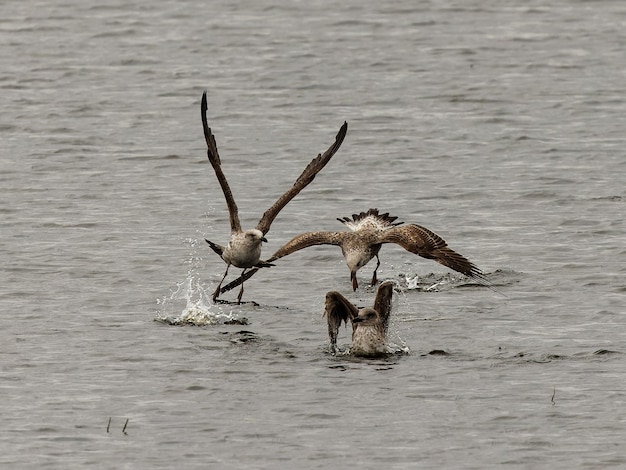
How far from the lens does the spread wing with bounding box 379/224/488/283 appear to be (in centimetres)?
1546

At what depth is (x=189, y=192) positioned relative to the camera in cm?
2378

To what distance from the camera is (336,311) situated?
1495 cm

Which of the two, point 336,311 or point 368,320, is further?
point 336,311

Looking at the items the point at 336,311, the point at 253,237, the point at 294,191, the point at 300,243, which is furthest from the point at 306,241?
the point at 336,311

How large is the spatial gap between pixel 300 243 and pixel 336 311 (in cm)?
176

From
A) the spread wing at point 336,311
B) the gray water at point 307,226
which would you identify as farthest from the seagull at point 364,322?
the gray water at point 307,226

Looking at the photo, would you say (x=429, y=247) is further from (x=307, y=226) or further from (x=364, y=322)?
(x=307, y=226)

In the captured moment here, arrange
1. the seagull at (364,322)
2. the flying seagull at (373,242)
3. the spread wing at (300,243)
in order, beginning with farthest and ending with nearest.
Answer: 1. the spread wing at (300,243)
2. the flying seagull at (373,242)
3. the seagull at (364,322)

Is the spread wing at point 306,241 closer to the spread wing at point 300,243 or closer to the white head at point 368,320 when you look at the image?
the spread wing at point 300,243

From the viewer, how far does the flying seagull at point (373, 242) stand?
1563 centimetres

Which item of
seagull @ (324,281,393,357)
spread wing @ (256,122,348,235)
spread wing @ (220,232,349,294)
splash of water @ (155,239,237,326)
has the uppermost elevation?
spread wing @ (256,122,348,235)

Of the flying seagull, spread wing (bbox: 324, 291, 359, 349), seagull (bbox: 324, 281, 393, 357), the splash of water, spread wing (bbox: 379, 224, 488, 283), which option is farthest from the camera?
the splash of water

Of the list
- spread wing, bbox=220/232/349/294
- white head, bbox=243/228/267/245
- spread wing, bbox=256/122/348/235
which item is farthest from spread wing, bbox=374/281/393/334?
spread wing, bbox=256/122/348/235

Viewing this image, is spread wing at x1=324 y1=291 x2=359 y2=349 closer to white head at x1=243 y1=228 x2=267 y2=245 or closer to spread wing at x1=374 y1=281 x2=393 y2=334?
spread wing at x1=374 y1=281 x2=393 y2=334
